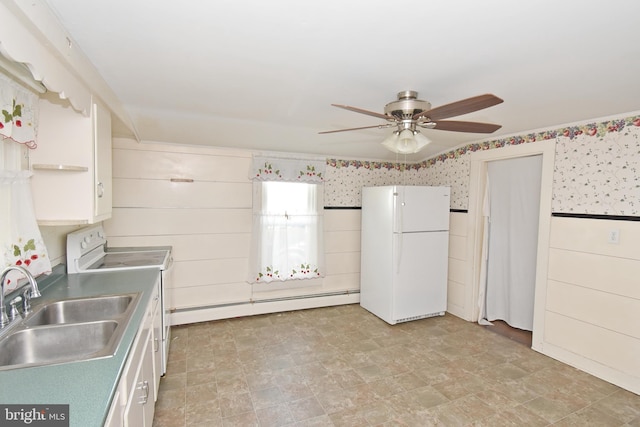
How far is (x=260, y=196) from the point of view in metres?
3.71

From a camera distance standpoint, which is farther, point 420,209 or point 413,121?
point 420,209

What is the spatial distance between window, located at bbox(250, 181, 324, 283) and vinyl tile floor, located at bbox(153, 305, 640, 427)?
687 mm

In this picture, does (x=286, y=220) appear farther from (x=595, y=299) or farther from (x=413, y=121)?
(x=595, y=299)

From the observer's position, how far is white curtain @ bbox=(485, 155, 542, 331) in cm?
324

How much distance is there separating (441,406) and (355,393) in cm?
60

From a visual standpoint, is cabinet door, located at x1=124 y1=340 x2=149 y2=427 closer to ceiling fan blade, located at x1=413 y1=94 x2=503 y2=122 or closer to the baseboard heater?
ceiling fan blade, located at x1=413 y1=94 x2=503 y2=122

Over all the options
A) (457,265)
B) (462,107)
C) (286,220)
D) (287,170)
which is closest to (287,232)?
(286,220)

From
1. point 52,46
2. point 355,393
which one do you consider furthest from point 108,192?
point 355,393

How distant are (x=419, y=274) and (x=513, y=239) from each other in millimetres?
1053

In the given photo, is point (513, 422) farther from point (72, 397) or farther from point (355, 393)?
point (72, 397)

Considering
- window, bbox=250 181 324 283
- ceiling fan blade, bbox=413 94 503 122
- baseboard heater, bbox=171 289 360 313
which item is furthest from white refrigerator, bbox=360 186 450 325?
ceiling fan blade, bbox=413 94 503 122

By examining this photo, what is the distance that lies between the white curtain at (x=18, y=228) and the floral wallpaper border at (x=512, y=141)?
2.97 m

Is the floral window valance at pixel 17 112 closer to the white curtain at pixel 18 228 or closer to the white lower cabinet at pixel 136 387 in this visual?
the white curtain at pixel 18 228

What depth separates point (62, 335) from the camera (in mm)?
1461
